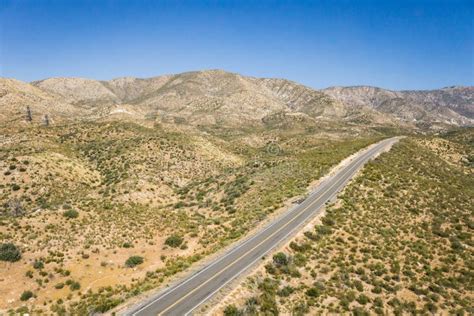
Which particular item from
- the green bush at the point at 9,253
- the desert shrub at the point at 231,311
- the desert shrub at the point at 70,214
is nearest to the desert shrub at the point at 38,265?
the green bush at the point at 9,253

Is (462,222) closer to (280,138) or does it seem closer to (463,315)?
(463,315)

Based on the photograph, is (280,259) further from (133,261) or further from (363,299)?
(133,261)

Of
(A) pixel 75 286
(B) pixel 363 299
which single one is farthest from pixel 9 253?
(B) pixel 363 299

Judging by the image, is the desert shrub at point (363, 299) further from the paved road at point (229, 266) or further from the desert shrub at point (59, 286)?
the desert shrub at point (59, 286)

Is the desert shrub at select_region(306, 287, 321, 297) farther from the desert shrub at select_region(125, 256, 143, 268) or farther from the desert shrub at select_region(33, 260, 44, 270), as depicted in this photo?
the desert shrub at select_region(33, 260, 44, 270)

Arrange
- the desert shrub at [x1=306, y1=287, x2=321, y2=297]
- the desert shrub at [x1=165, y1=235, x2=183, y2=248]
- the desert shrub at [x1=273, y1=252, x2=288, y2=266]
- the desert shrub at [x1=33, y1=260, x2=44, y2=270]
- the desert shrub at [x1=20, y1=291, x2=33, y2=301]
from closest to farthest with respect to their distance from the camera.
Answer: the desert shrub at [x1=306, y1=287, x2=321, y2=297] → the desert shrub at [x1=20, y1=291, x2=33, y2=301] → the desert shrub at [x1=273, y1=252, x2=288, y2=266] → the desert shrub at [x1=33, y1=260, x2=44, y2=270] → the desert shrub at [x1=165, y1=235, x2=183, y2=248]

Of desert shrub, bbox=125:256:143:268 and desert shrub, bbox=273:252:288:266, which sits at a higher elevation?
desert shrub, bbox=273:252:288:266

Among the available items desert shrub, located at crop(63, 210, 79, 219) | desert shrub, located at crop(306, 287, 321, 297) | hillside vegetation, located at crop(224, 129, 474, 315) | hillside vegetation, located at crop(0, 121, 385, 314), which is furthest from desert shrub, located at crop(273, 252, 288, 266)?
desert shrub, located at crop(63, 210, 79, 219)
